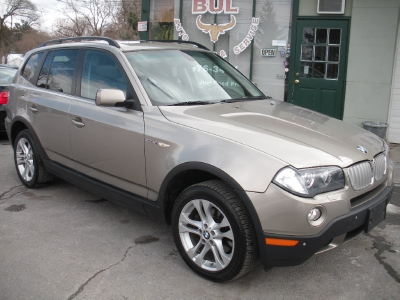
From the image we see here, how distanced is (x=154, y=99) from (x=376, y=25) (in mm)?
6249

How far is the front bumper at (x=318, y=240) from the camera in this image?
2.76 meters

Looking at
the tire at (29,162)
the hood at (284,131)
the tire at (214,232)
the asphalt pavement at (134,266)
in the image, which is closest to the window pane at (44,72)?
the tire at (29,162)

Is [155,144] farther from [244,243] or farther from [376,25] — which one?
[376,25]

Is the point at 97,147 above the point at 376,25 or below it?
below

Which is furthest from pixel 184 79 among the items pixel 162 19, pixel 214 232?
pixel 162 19

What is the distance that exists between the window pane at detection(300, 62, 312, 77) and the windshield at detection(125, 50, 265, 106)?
15.5 feet

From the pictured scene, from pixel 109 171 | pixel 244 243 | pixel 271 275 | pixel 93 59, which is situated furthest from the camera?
pixel 93 59

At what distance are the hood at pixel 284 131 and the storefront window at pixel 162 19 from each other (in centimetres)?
677

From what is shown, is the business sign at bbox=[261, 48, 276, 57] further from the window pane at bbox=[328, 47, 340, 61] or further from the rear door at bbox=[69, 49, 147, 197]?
the rear door at bbox=[69, 49, 147, 197]

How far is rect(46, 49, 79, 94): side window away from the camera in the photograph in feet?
14.9

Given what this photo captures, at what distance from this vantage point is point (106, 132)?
152 inches

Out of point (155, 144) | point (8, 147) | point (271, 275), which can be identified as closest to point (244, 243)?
point (271, 275)

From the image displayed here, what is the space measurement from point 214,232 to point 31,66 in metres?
3.52

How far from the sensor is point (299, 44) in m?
8.86
